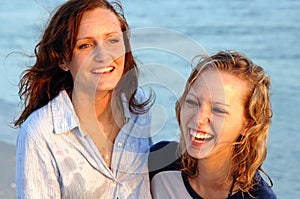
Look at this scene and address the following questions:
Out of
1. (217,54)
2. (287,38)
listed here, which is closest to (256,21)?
(287,38)

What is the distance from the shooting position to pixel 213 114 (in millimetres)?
2998

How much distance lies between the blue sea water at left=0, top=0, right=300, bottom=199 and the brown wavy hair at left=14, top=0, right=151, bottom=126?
14 centimetres

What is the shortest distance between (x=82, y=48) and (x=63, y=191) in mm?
662

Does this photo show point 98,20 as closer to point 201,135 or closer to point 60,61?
point 60,61

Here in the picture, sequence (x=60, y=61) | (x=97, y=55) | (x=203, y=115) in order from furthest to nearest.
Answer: (x=60, y=61)
(x=97, y=55)
(x=203, y=115)

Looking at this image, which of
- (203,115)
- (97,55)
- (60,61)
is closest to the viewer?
(203,115)

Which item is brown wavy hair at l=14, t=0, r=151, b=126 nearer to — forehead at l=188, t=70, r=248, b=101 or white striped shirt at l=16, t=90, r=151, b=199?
white striped shirt at l=16, t=90, r=151, b=199

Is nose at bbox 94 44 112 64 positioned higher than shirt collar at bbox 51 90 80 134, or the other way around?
nose at bbox 94 44 112 64

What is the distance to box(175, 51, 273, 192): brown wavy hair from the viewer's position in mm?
3047

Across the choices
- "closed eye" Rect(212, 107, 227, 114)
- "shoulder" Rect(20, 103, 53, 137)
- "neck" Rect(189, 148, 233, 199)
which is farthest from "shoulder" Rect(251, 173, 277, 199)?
"shoulder" Rect(20, 103, 53, 137)

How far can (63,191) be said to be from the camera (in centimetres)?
310

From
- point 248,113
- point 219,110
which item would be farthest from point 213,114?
point 248,113

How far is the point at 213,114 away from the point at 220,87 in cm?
12

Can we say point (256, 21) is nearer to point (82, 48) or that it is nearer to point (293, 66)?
point (293, 66)
